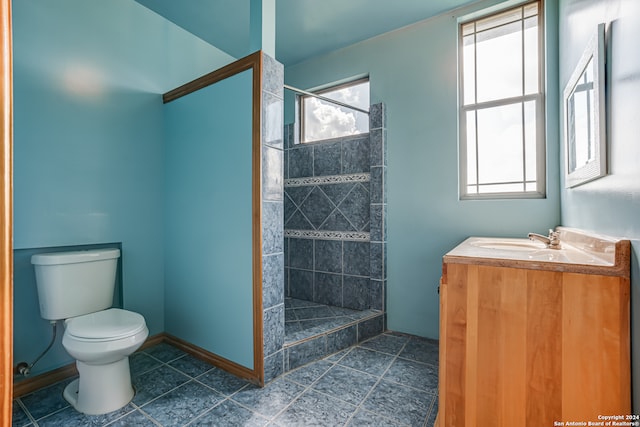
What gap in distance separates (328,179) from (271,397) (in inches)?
75.9

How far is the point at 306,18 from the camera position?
2578 millimetres

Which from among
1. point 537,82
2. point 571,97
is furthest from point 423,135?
point 571,97

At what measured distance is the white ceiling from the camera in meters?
2.39

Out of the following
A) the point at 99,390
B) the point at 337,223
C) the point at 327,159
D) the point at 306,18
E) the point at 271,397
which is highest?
the point at 306,18

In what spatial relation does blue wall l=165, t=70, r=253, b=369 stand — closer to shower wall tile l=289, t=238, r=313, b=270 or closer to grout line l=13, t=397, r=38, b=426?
grout line l=13, t=397, r=38, b=426

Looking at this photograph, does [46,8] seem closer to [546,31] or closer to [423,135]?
[423,135]

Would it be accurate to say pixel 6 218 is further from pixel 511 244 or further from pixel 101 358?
pixel 511 244

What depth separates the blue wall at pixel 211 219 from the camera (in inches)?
79.0

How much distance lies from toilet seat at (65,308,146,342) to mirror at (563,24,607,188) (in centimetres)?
230

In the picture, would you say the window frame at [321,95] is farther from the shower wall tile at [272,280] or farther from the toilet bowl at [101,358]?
the toilet bowl at [101,358]

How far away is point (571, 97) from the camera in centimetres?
172

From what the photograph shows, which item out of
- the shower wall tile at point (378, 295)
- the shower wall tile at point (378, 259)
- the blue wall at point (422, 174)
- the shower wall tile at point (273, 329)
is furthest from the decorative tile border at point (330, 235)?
the shower wall tile at point (273, 329)

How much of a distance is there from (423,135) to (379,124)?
0.39m

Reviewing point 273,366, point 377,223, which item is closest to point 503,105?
A: point 377,223
